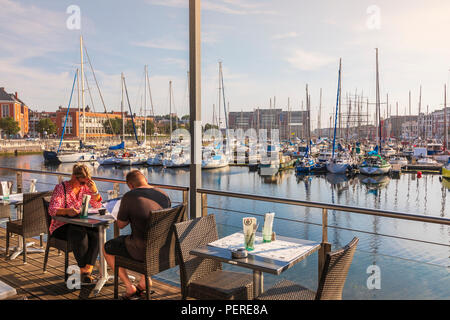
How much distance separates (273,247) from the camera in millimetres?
3160

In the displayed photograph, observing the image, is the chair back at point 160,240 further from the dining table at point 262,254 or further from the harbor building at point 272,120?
the harbor building at point 272,120

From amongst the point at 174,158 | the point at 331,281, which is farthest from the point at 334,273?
the point at 174,158

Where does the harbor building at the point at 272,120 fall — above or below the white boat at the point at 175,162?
above

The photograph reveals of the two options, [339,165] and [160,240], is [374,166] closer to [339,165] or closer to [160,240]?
[339,165]

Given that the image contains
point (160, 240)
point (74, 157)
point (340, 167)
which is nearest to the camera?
point (160, 240)

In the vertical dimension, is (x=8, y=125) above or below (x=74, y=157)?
above

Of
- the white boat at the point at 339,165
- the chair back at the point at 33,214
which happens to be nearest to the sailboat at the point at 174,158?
the white boat at the point at 339,165

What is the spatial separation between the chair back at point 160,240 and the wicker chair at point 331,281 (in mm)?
1216

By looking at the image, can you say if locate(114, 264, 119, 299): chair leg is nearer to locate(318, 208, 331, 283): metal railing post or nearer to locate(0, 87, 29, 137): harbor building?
locate(318, 208, 331, 283): metal railing post

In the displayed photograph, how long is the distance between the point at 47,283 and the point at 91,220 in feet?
3.23

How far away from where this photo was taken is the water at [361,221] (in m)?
6.55

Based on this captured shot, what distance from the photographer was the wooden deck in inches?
159

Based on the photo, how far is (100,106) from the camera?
35344 mm

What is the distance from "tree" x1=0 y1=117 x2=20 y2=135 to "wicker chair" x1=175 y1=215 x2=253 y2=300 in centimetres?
8491
